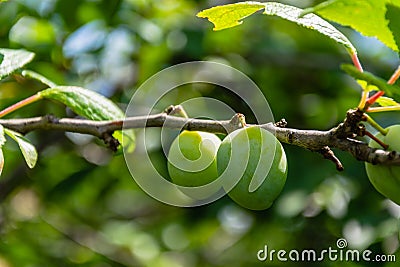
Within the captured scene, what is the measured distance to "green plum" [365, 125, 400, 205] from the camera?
777mm

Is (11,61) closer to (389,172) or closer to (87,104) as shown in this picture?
(87,104)

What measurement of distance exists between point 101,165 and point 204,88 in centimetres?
45

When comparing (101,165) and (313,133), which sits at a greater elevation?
(313,133)

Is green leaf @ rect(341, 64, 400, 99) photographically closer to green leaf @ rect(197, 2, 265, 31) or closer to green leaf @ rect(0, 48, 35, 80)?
green leaf @ rect(197, 2, 265, 31)

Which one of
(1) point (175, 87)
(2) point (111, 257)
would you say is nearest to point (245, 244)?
(2) point (111, 257)

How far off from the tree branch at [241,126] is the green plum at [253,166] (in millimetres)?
32

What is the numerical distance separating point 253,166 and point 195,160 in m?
0.14

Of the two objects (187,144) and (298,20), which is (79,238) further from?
(298,20)

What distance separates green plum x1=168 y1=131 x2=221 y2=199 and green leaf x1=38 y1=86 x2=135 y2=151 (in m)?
0.19

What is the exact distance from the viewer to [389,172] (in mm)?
777

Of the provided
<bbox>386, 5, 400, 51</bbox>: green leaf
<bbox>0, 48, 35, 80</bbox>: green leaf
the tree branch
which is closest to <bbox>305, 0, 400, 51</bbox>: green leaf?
<bbox>386, 5, 400, 51</bbox>: green leaf

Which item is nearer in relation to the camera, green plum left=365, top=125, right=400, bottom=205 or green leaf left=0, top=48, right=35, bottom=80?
green plum left=365, top=125, right=400, bottom=205

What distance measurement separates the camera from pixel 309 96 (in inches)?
87.1

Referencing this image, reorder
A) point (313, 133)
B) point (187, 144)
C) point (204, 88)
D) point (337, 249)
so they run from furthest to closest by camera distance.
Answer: point (204, 88) < point (337, 249) < point (187, 144) < point (313, 133)
